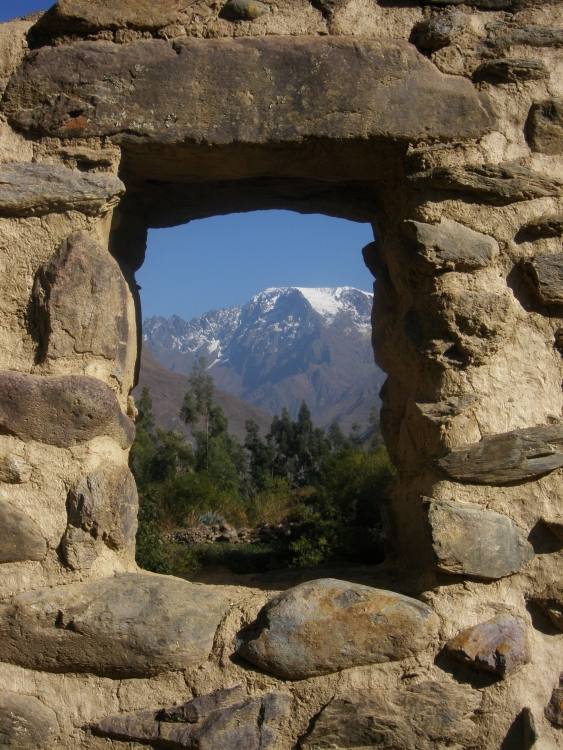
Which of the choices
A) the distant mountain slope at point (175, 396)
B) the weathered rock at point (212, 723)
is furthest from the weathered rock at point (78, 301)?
the distant mountain slope at point (175, 396)

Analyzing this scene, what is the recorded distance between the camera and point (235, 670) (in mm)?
2045

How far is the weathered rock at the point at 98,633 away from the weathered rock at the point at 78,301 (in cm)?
77

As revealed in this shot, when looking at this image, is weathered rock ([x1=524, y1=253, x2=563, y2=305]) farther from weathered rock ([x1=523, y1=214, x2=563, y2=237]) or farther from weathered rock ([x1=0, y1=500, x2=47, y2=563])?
weathered rock ([x1=0, y1=500, x2=47, y2=563])

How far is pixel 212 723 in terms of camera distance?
77.0 inches

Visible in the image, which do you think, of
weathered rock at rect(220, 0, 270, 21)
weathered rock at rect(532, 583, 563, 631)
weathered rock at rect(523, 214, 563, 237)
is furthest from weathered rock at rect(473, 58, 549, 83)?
weathered rock at rect(532, 583, 563, 631)

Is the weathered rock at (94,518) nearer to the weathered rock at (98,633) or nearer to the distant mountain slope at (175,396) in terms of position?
the weathered rock at (98,633)

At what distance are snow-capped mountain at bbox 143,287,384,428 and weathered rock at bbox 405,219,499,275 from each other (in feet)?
254

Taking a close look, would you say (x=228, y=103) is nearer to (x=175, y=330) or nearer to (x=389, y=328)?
(x=389, y=328)

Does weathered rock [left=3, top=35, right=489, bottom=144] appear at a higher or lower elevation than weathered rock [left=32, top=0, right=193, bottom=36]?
lower

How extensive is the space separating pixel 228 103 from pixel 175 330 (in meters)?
174

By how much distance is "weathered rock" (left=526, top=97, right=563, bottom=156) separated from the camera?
2430mm

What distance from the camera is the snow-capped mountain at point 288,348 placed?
109125mm

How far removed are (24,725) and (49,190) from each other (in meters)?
1.67

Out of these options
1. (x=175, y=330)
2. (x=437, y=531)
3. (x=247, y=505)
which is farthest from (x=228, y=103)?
(x=175, y=330)
